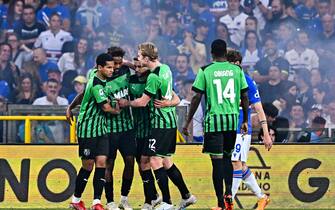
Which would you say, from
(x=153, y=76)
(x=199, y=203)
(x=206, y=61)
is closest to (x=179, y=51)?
(x=206, y=61)

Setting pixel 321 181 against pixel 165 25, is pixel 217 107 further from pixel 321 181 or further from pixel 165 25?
pixel 165 25

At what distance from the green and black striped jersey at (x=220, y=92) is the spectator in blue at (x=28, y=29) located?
7.87m

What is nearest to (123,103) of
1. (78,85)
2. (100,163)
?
(100,163)

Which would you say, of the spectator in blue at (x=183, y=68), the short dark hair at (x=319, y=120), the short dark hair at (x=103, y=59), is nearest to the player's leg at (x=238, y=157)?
the short dark hair at (x=103, y=59)

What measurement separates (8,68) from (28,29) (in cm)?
95

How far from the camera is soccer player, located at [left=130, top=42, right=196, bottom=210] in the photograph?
1359 cm

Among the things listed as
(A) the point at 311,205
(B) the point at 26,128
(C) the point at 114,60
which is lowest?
(A) the point at 311,205

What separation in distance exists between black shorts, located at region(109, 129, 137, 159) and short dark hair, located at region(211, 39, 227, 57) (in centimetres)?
201

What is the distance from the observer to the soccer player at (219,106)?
1312 cm

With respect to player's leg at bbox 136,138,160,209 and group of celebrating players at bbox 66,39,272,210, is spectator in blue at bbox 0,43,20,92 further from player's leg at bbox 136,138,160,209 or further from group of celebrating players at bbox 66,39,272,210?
player's leg at bbox 136,138,160,209

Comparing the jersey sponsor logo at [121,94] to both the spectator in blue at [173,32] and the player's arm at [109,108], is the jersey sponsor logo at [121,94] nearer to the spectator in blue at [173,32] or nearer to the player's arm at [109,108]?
the player's arm at [109,108]

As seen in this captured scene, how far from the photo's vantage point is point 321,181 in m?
16.0

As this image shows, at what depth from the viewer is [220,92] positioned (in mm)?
13125

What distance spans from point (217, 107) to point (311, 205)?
3.57 meters
